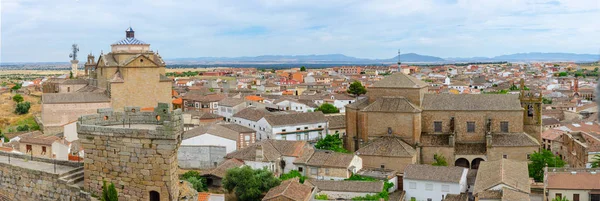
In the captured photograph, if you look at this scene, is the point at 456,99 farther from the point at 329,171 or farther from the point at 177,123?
the point at 177,123

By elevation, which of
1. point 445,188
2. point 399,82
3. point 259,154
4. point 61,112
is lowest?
point 445,188

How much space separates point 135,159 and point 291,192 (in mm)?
13343

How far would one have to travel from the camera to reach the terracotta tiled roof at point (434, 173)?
2433 centimetres

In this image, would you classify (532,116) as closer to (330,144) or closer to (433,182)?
(433,182)

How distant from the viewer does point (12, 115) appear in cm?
4416

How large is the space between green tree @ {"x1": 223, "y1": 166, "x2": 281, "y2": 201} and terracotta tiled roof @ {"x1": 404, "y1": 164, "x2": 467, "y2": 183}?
624cm

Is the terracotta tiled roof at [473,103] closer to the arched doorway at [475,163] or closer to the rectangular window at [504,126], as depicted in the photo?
the rectangular window at [504,126]

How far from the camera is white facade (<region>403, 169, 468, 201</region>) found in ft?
79.4

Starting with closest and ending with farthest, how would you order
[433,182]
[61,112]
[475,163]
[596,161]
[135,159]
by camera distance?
[135,159] → [433,182] → [596,161] → [475,163] → [61,112]

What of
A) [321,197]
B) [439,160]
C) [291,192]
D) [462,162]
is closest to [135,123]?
[291,192]

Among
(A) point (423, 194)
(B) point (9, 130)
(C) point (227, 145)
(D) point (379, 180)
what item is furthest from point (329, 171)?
(B) point (9, 130)

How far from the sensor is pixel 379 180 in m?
25.3

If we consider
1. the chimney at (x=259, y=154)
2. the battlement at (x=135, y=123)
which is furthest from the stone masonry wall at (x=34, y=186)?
the chimney at (x=259, y=154)

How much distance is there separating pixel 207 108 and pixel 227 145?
753 inches
